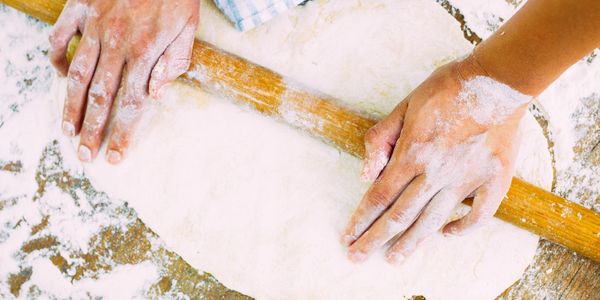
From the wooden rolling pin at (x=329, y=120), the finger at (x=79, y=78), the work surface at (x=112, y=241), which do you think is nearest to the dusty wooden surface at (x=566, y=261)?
the work surface at (x=112, y=241)

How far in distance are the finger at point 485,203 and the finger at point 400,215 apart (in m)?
0.12

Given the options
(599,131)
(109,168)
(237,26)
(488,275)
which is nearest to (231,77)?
(237,26)

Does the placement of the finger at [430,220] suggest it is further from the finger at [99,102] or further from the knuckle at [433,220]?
the finger at [99,102]

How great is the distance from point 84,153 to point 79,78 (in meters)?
0.23

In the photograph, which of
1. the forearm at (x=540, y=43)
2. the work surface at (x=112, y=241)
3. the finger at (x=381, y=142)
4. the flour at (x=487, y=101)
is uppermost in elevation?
the forearm at (x=540, y=43)

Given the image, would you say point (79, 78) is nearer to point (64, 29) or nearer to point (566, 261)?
point (64, 29)

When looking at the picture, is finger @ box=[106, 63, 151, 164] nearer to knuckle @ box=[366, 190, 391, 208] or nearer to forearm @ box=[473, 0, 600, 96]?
knuckle @ box=[366, 190, 391, 208]

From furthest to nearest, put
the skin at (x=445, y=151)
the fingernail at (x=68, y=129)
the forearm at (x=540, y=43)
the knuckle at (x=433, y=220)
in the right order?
the fingernail at (x=68, y=129)
the knuckle at (x=433, y=220)
the skin at (x=445, y=151)
the forearm at (x=540, y=43)

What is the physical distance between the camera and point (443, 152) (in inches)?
45.0

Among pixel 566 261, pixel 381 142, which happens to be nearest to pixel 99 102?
pixel 381 142

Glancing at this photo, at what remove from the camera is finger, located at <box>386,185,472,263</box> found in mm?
1178

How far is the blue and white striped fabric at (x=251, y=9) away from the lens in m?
1.37

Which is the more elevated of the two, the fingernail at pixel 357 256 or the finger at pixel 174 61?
the finger at pixel 174 61

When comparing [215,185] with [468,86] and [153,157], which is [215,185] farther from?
[468,86]
